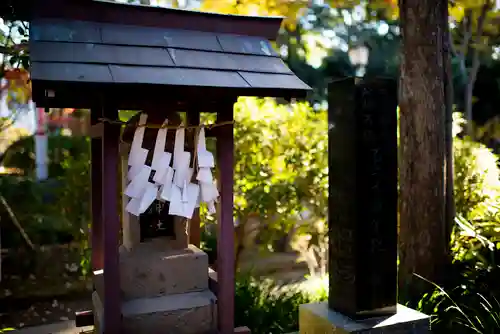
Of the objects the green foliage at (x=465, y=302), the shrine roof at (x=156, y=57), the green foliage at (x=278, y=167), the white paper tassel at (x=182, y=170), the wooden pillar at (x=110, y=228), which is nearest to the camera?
the shrine roof at (x=156, y=57)

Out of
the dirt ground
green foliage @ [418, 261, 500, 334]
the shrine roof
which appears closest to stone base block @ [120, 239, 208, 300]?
the shrine roof

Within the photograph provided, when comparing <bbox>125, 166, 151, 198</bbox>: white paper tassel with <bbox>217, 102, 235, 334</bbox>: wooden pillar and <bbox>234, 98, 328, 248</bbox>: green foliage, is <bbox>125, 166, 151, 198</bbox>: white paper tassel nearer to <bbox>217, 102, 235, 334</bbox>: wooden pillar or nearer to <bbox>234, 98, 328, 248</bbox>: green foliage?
<bbox>217, 102, 235, 334</bbox>: wooden pillar

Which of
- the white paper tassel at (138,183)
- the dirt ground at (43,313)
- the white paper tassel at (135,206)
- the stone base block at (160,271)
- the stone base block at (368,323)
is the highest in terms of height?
the white paper tassel at (138,183)

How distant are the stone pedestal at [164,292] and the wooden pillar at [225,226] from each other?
0.14 m

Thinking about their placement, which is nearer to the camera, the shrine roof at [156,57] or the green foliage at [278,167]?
the shrine roof at [156,57]

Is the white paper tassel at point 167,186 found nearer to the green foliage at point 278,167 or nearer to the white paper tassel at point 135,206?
the white paper tassel at point 135,206

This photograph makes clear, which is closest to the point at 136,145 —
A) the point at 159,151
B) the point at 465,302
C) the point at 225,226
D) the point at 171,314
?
the point at 159,151

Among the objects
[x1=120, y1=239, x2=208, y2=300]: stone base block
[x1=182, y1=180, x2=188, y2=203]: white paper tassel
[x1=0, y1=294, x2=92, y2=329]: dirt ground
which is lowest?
[x1=0, y1=294, x2=92, y2=329]: dirt ground

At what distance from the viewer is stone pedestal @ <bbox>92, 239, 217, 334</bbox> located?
13.3 feet

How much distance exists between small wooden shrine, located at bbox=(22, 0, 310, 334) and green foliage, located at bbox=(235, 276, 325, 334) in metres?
1.20

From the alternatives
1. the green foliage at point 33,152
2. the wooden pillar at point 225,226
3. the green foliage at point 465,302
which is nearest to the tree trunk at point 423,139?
the green foliage at point 465,302

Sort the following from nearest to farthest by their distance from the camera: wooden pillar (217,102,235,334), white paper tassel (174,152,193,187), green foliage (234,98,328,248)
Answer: white paper tassel (174,152,193,187)
wooden pillar (217,102,235,334)
green foliage (234,98,328,248)

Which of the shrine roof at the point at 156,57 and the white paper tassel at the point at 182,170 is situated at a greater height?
the shrine roof at the point at 156,57

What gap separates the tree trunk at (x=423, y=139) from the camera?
5398 millimetres
